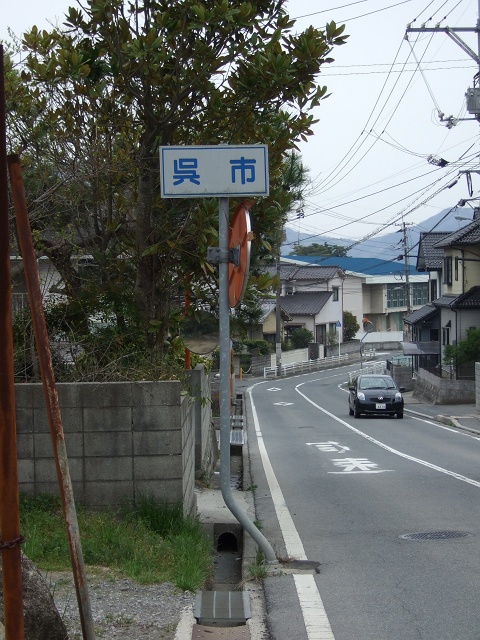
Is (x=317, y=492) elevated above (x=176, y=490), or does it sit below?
below

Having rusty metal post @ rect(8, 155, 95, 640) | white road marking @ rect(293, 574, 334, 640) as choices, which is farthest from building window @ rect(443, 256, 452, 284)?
rusty metal post @ rect(8, 155, 95, 640)

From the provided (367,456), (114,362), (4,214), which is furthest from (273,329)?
(4,214)

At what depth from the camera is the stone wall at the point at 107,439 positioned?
23.4 feet

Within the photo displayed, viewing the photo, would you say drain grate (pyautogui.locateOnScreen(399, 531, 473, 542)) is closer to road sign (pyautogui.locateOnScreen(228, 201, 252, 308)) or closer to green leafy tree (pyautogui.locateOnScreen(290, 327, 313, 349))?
road sign (pyautogui.locateOnScreen(228, 201, 252, 308))

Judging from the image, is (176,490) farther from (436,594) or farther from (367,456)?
(367,456)

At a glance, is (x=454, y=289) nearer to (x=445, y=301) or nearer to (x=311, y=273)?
(x=445, y=301)

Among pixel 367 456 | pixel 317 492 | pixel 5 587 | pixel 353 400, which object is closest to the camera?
pixel 5 587

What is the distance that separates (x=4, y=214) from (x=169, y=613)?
334 cm

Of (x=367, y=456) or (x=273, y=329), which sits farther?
(x=273, y=329)

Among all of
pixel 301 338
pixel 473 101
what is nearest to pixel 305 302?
pixel 301 338

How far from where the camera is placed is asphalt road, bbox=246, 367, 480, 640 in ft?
18.3

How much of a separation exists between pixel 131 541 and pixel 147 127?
4.69m

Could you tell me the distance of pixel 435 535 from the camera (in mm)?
8289

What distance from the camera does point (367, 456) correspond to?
16672 mm
